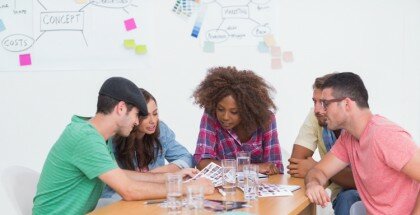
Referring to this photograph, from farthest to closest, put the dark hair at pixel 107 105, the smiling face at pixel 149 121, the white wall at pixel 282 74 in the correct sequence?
1. the white wall at pixel 282 74
2. the smiling face at pixel 149 121
3. the dark hair at pixel 107 105

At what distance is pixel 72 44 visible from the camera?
3678mm

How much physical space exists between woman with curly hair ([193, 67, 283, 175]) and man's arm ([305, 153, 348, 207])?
0.39m

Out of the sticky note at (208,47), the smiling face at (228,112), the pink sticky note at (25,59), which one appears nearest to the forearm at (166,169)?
the smiling face at (228,112)

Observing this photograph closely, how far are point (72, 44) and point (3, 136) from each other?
2.98 feet

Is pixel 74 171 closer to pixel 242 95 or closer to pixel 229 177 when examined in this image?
pixel 229 177

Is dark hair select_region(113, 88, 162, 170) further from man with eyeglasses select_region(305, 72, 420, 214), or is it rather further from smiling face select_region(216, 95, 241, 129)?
man with eyeglasses select_region(305, 72, 420, 214)

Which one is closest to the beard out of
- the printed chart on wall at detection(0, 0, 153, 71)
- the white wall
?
the white wall

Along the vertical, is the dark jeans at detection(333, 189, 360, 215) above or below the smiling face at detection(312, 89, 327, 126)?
below

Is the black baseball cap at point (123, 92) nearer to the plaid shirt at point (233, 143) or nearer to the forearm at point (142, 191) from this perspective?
the forearm at point (142, 191)

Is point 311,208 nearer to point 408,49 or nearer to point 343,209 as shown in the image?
point 343,209

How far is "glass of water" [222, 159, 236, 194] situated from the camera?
2.09 metres

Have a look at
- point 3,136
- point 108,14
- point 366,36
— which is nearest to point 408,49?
point 366,36

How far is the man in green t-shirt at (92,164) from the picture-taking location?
204 centimetres

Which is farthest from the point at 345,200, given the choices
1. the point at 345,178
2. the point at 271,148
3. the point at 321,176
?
the point at 271,148
